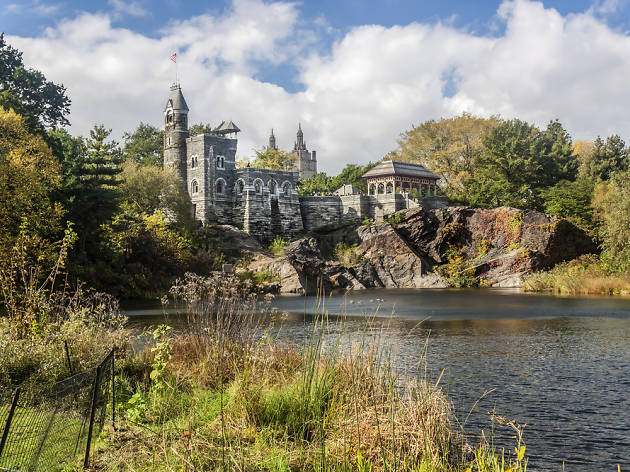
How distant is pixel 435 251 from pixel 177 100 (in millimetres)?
25492

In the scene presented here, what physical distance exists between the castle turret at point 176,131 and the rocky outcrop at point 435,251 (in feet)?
41.1

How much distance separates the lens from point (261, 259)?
41406 mm

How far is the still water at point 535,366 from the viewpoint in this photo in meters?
8.19

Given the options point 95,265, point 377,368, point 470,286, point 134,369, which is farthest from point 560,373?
point 470,286

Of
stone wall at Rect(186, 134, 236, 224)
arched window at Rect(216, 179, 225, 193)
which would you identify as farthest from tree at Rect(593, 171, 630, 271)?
arched window at Rect(216, 179, 225, 193)

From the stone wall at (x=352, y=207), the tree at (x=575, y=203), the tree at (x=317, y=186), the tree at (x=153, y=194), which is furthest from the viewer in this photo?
the tree at (x=317, y=186)

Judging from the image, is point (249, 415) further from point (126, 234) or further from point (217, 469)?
point (126, 234)

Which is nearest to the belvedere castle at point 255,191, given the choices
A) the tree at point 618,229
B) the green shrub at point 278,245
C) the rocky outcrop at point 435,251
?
the green shrub at point 278,245

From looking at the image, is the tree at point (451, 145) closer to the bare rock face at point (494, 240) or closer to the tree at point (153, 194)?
the bare rock face at point (494, 240)

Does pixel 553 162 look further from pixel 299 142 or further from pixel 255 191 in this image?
pixel 299 142

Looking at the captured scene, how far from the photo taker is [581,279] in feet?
117

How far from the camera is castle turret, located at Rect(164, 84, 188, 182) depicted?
160 feet

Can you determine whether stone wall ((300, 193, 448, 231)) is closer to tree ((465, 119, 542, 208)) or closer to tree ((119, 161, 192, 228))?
tree ((465, 119, 542, 208))

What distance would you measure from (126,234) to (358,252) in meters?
19.2
